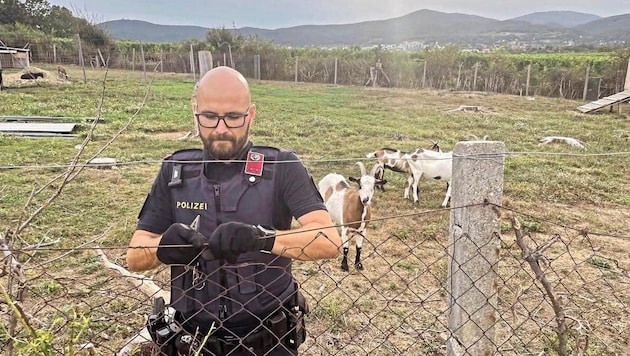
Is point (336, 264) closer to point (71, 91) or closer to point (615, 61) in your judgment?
point (71, 91)

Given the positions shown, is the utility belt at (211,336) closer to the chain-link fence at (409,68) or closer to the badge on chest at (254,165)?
the badge on chest at (254,165)

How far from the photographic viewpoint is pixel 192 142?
9.97 metres

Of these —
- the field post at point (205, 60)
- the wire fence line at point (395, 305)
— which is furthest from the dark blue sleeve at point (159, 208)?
the field post at point (205, 60)

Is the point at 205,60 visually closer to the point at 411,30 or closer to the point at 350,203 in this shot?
the point at 350,203

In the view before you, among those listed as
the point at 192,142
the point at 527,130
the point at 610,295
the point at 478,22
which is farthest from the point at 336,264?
the point at 478,22

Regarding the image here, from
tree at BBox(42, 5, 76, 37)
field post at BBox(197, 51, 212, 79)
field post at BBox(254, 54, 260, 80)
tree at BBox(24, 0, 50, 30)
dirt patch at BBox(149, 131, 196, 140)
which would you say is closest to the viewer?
field post at BBox(197, 51, 212, 79)

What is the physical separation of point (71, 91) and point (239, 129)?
60.0 feet

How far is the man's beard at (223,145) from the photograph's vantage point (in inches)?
75.1

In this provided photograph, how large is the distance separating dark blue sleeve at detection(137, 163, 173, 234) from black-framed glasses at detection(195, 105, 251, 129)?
255 mm

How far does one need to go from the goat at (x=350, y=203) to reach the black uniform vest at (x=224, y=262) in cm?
285

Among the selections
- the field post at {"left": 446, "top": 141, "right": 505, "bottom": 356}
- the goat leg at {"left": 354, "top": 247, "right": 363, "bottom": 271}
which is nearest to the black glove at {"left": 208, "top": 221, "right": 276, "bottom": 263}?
the field post at {"left": 446, "top": 141, "right": 505, "bottom": 356}

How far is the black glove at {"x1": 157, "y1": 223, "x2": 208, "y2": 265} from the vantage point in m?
1.53

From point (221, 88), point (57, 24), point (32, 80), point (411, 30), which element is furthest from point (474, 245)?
point (411, 30)

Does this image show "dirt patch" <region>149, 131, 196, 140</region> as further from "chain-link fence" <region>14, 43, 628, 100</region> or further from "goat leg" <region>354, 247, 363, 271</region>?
"chain-link fence" <region>14, 43, 628, 100</region>
